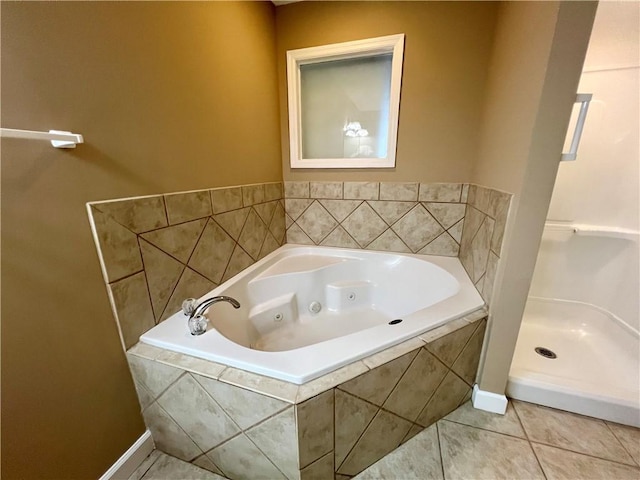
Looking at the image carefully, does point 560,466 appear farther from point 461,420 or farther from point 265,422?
point 265,422

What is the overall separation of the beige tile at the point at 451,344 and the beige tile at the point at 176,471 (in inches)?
40.5

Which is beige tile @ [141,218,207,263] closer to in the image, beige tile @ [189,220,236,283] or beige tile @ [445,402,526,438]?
beige tile @ [189,220,236,283]

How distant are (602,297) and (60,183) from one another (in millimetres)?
2984

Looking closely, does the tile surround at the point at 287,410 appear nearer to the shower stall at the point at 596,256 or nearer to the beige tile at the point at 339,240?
the shower stall at the point at 596,256

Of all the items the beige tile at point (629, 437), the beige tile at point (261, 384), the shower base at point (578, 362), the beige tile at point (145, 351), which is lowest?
the beige tile at point (629, 437)

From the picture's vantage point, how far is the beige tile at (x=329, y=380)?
2.52 feet

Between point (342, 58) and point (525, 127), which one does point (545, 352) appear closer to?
point (525, 127)

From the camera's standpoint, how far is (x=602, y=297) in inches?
66.7

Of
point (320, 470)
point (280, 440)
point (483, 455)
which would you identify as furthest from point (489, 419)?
point (280, 440)

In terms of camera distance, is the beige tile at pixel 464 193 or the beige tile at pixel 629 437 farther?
the beige tile at pixel 464 193

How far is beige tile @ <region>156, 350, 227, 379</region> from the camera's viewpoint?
86 cm

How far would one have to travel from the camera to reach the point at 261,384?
804mm

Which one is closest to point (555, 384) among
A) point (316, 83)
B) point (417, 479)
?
point (417, 479)

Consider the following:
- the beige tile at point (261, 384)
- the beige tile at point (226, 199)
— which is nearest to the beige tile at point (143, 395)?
the beige tile at point (261, 384)
